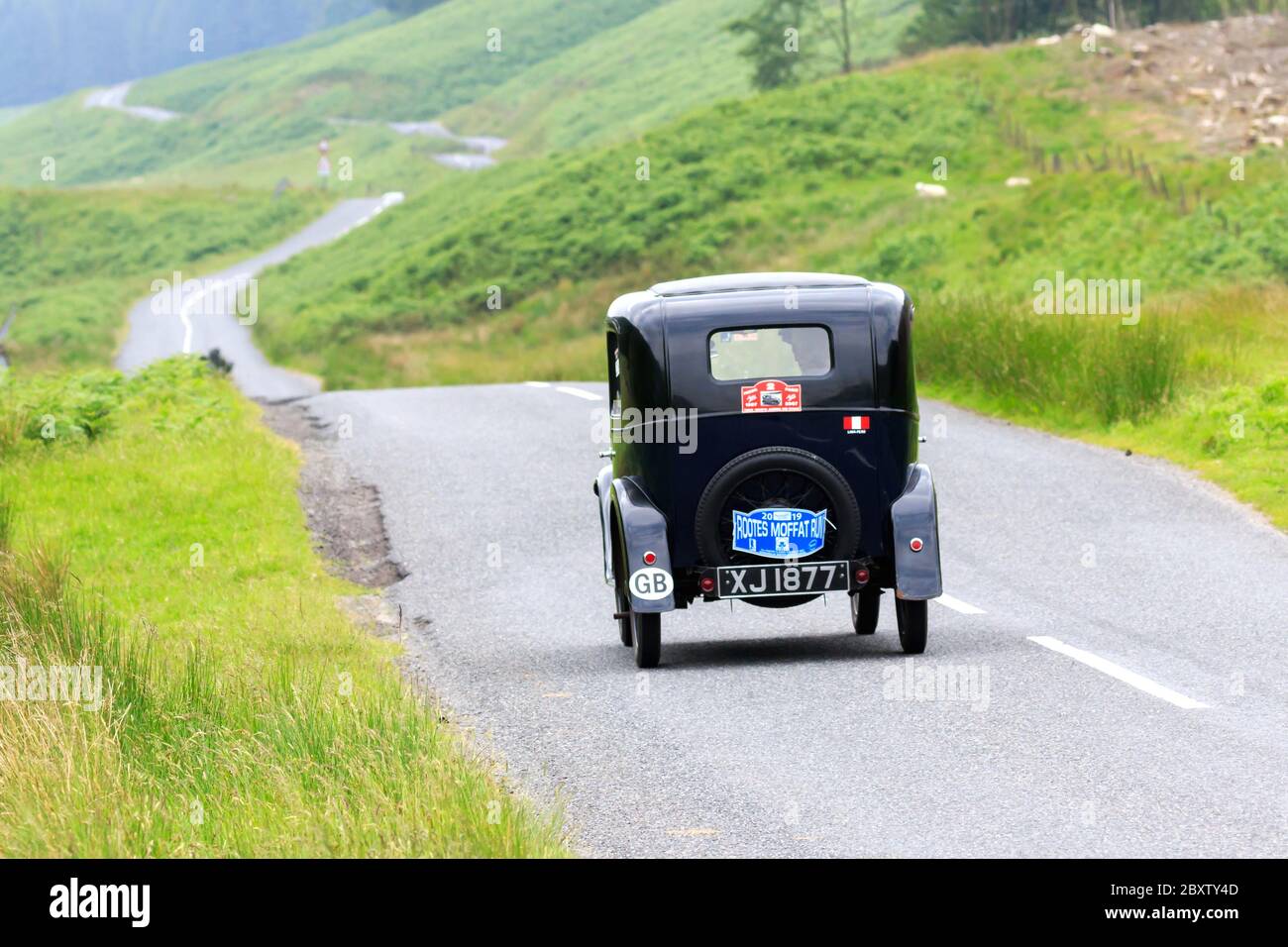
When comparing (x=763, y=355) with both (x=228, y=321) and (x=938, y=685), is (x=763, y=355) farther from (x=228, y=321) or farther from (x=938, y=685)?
(x=228, y=321)

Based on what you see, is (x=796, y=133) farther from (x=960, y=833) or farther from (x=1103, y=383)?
(x=960, y=833)

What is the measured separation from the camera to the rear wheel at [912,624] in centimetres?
1016

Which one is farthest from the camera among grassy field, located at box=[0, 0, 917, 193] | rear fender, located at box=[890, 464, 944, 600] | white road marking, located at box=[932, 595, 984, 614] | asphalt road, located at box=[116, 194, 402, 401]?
grassy field, located at box=[0, 0, 917, 193]

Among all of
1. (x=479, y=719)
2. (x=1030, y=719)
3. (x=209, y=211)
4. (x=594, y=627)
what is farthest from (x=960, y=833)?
(x=209, y=211)

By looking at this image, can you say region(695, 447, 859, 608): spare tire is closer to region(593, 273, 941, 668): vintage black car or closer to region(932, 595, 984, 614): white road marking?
region(593, 273, 941, 668): vintage black car

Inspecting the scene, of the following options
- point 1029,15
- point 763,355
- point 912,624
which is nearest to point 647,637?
point 912,624

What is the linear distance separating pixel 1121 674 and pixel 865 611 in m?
2.01

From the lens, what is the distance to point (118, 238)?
3327 inches

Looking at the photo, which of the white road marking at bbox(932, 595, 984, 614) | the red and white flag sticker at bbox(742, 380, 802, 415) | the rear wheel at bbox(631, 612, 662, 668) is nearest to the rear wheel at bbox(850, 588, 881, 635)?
the white road marking at bbox(932, 595, 984, 614)

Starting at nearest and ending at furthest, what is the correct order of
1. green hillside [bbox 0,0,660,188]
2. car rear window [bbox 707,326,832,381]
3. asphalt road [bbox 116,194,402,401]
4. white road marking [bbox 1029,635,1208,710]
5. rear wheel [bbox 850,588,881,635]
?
white road marking [bbox 1029,635,1208,710] → car rear window [bbox 707,326,832,381] → rear wheel [bbox 850,588,881,635] → asphalt road [bbox 116,194,402,401] → green hillside [bbox 0,0,660,188]

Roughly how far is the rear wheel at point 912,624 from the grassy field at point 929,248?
226 inches

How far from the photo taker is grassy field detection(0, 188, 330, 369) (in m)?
70.9

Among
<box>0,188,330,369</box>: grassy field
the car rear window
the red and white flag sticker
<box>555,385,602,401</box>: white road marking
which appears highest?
<box>0,188,330,369</box>: grassy field

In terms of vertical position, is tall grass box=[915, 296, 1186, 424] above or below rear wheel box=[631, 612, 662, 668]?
above
